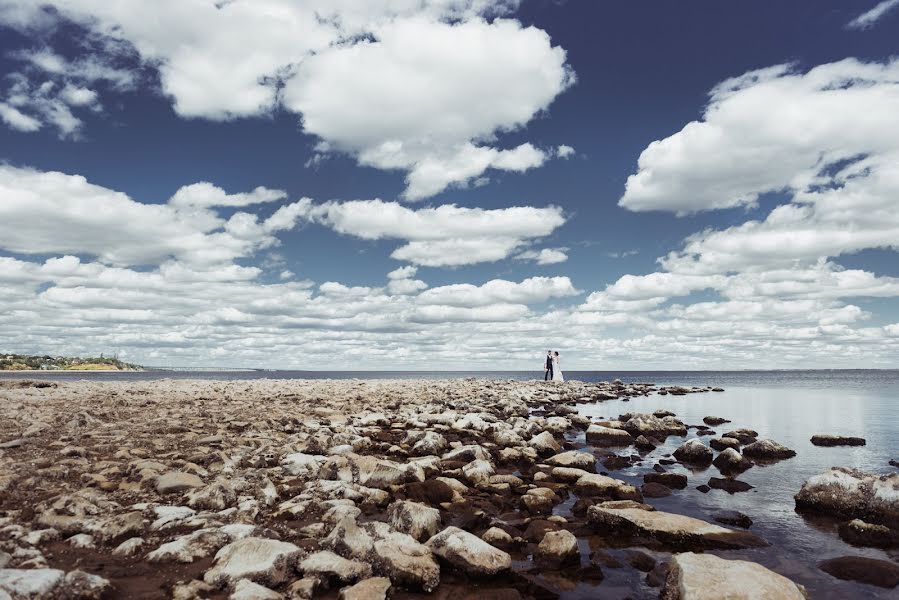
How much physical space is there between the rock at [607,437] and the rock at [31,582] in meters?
14.9

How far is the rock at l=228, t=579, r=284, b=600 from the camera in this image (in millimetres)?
4980

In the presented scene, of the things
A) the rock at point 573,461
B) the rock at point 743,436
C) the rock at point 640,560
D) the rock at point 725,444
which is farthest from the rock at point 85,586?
the rock at point 743,436

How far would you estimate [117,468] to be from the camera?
30.5 feet

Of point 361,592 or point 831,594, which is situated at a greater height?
point 361,592

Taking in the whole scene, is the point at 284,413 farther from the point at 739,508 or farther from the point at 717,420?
the point at 717,420

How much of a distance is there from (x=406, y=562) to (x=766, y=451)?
1357 centimetres

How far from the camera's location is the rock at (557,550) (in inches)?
265

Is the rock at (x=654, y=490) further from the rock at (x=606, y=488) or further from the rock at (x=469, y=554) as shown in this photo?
the rock at (x=469, y=554)

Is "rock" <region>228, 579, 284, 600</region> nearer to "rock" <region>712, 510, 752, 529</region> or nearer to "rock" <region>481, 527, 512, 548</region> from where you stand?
"rock" <region>481, 527, 512, 548</region>

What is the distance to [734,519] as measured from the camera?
8859mm

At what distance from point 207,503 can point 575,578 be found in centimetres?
561

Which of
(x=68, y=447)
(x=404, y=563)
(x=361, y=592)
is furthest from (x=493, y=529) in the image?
(x=68, y=447)

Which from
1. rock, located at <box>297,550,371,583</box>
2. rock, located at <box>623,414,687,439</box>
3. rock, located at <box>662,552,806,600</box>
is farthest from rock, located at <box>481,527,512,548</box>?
rock, located at <box>623,414,687,439</box>

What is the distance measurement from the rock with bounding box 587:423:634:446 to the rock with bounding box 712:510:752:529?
7.52 meters
